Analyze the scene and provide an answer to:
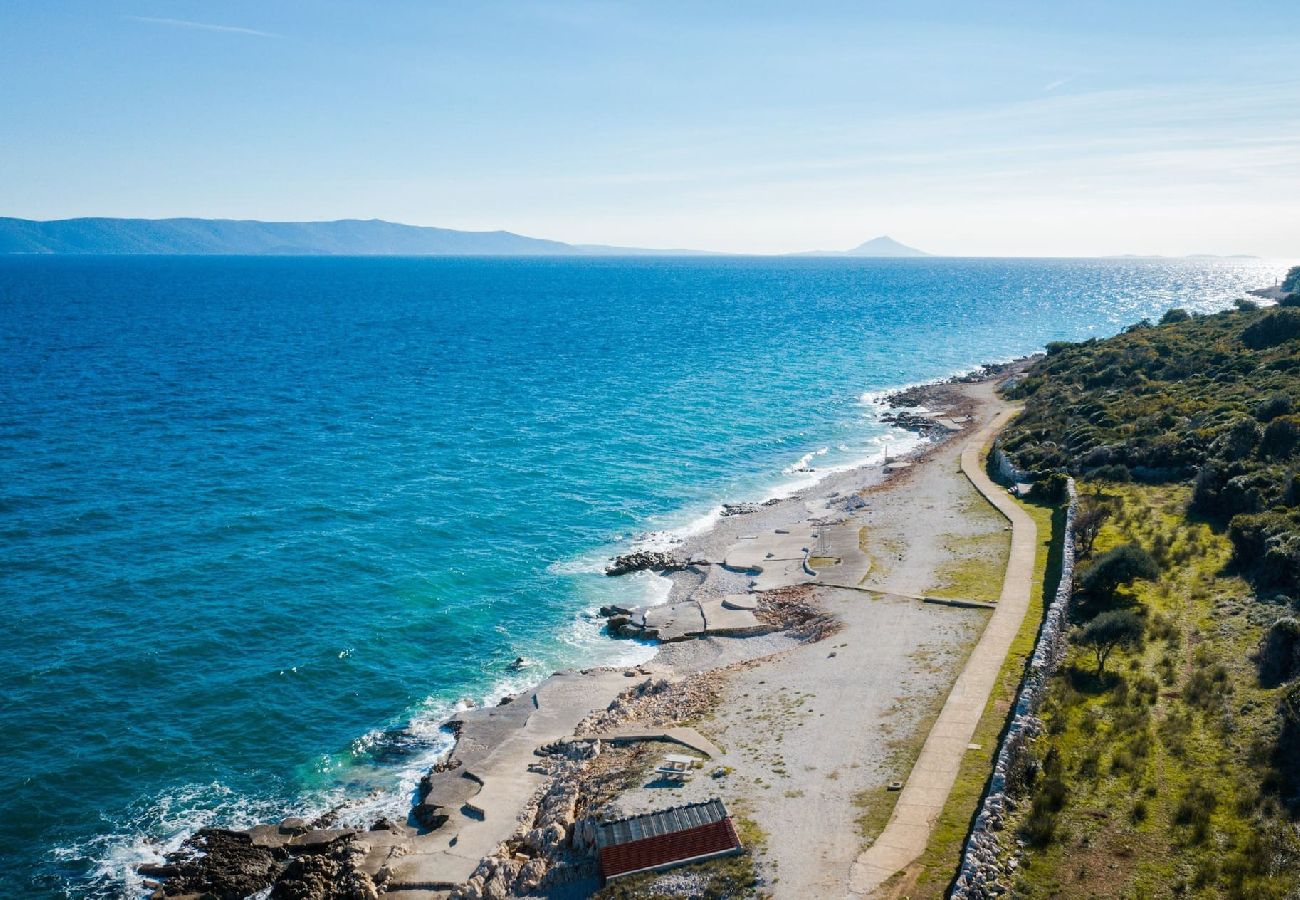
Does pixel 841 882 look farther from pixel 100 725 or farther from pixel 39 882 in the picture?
pixel 100 725

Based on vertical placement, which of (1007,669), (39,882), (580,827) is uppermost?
(1007,669)

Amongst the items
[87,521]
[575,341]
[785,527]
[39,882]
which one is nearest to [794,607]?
[785,527]

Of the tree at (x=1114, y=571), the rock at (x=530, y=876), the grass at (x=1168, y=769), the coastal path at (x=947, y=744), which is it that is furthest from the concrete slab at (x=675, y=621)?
the rock at (x=530, y=876)

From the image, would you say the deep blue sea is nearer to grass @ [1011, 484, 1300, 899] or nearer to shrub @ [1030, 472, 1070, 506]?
shrub @ [1030, 472, 1070, 506]

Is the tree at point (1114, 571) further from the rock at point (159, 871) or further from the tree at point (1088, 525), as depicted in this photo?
the rock at point (159, 871)

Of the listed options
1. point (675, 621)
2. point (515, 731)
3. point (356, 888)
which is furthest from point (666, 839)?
point (675, 621)

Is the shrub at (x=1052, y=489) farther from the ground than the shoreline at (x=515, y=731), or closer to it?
farther from the ground

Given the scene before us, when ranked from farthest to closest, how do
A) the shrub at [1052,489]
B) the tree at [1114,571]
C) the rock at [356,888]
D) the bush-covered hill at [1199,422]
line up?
1. the shrub at [1052,489]
2. the bush-covered hill at [1199,422]
3. the tree at [1114,571]
4. the rock at [356,888]
